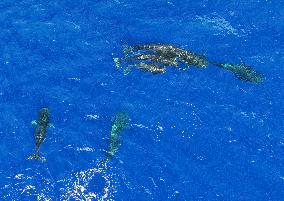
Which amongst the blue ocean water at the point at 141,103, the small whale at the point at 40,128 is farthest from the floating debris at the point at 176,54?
the small whale at the point at 40,128

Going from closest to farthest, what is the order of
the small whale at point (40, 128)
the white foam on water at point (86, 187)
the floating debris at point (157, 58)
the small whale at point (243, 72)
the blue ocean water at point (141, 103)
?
the white foam on water at point (86, 187) < the blue ocean water at point (141, 103) < the small whale at point (40, 128) < the small whale at point (243, 72) < the floating debris at point (157, 58)

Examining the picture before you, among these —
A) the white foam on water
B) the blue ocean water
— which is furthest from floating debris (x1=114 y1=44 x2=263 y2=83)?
the white foam on water

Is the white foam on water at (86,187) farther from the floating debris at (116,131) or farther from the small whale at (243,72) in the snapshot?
the small whale at (243,72)

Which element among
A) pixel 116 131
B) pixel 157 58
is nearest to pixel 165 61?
pixel 157 58

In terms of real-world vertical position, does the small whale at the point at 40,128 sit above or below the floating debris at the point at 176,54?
below

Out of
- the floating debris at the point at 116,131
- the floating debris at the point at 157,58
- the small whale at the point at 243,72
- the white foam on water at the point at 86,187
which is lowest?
the white foam on water at the point at 86,187

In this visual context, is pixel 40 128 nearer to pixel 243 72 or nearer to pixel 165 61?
pixel 165 61

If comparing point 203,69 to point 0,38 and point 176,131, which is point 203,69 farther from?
point 0,38

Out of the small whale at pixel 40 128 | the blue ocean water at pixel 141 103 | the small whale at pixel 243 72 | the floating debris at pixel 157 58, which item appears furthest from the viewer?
the floating debris at pixel 157 58

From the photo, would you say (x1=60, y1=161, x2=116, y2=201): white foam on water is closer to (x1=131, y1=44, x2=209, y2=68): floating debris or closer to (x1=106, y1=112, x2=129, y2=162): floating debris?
(x1=106, y1=112, x2=129, y2=162): floating debris
